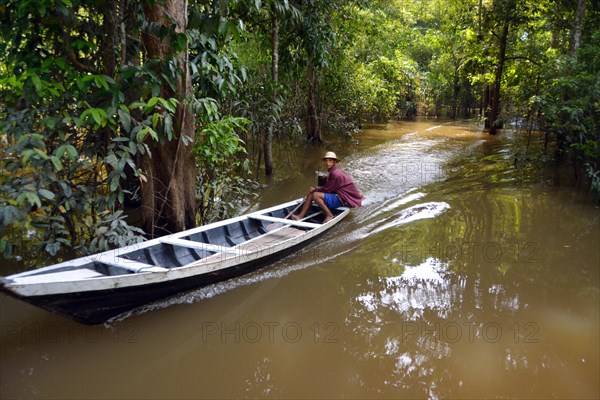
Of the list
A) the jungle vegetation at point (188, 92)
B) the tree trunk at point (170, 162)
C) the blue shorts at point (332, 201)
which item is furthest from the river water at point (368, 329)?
the tree trunk at point (170, 162)

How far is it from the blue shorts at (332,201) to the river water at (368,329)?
0.38 metres

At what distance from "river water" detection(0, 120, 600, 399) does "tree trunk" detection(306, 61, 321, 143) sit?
684 cm

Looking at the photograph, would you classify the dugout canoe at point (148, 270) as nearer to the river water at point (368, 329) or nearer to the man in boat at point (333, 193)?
the river water at point (368, 329)

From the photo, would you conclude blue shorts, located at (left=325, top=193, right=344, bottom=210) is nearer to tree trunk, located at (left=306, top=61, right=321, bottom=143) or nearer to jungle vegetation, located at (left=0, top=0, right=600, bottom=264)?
jungle vegetation, located at (left=0, top=0, right=600, bottom=264)

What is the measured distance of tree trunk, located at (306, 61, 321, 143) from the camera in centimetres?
1274

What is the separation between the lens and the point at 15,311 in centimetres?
429

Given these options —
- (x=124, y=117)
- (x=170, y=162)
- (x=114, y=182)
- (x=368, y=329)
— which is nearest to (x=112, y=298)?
(x=114, y=182)

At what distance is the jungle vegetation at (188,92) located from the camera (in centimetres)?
418

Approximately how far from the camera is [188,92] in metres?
5.20

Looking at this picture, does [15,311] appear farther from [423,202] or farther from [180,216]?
[423,202]

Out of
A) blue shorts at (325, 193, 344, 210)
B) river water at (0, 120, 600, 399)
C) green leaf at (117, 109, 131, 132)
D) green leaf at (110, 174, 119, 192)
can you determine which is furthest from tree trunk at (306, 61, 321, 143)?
green leaf at (110, 174, 119, 192)

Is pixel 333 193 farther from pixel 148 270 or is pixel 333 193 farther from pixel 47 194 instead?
pixel 47 194

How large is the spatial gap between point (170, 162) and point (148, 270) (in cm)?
171

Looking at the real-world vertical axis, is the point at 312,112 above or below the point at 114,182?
above
